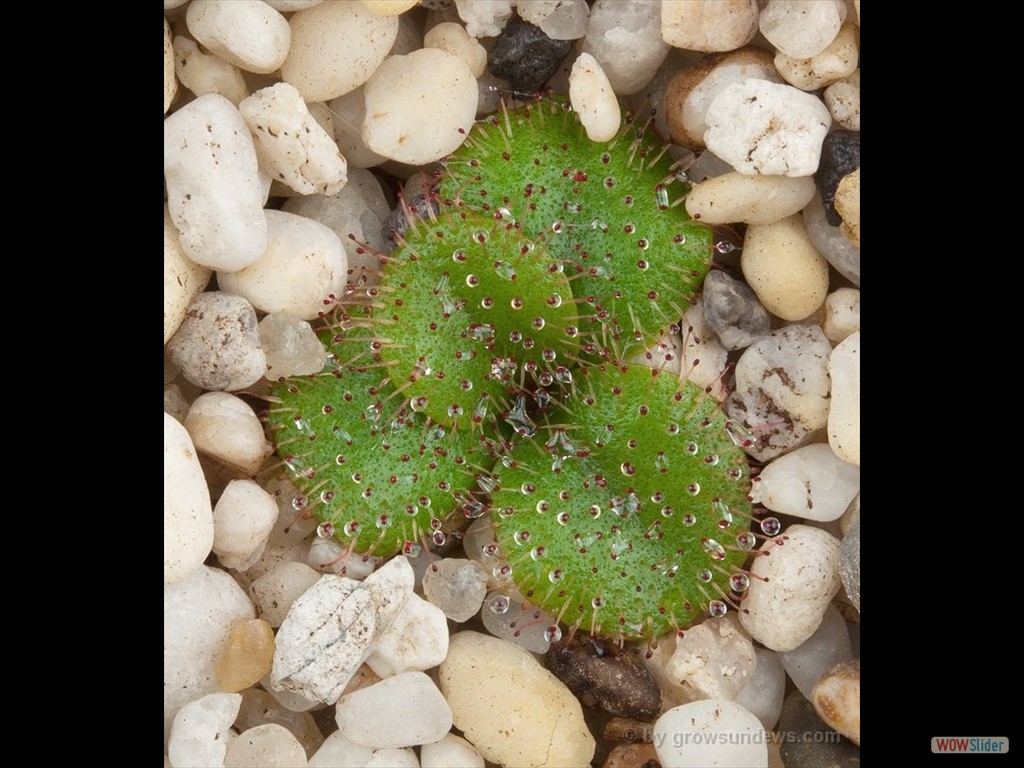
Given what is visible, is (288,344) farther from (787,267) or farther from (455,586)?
(787,267)

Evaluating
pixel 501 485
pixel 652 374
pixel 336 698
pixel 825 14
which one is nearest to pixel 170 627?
pixel 336 698

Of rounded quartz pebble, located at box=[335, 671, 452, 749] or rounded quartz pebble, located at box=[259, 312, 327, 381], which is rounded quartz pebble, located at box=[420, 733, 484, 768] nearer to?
rounded quartz pebble, located at box=[335, 671, 452, 749]

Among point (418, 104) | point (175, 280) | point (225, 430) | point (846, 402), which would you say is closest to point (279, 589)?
point (225, 430)

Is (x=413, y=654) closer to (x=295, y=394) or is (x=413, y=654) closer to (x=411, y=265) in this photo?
(x=295, y=394)

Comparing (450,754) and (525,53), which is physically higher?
(525,53)
